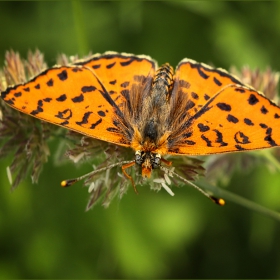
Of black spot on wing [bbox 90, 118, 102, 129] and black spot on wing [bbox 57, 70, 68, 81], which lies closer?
black spot on wing [bbox 90, 118, 102, 129]

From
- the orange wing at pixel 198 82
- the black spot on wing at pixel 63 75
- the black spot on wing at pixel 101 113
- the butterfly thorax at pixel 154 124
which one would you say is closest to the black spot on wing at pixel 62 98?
the black spot on wing at pixel 63 75

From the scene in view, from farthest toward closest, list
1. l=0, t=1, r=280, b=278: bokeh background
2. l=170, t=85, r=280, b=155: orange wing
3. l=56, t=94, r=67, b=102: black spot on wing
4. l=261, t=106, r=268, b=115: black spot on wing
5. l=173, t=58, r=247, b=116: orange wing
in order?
l=0, t=1, r=280, b=278: bokeh background → l=173, t=58, r=247, b=116: orange wing → l=56, t=94, r=67, b=102: black spot on wing → l=261, t=106, r=268, b=115: black spot on wing → l=170, t=85, r=280, b=155: orange wing

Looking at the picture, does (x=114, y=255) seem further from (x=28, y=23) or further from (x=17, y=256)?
(x=28, y=23)

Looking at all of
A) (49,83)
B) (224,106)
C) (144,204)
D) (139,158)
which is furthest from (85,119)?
(144,204)

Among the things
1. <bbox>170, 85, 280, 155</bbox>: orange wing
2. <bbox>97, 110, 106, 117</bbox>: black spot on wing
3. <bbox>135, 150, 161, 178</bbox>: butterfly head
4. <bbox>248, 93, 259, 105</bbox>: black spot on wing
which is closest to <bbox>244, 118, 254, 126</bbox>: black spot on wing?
<bbox>170, 85, 280, 155</bbox>: orange wing

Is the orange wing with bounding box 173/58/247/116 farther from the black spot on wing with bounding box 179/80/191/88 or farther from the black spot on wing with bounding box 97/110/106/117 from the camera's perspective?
the black spot on wing with bounding box 97/110/106/117

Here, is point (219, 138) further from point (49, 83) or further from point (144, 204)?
point (144, 204)
